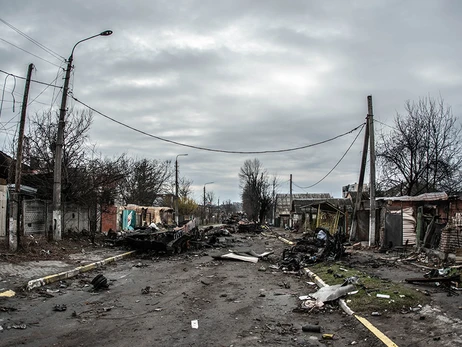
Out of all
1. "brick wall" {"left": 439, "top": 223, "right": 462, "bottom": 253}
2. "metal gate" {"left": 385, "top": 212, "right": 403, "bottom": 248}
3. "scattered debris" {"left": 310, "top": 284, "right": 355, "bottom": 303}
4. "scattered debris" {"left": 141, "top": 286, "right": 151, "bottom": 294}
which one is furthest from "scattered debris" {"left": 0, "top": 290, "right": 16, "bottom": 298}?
"metal gate" {"left": 385, "top": 212, "right": 403, "bottom": 248}

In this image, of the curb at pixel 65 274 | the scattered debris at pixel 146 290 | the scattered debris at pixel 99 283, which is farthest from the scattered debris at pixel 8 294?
the scattered debris at pixel 146 290

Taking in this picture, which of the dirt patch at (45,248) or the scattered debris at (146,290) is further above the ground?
the dirt patch at (45,248)

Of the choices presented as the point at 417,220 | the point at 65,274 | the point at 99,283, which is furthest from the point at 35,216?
the point at 417,220

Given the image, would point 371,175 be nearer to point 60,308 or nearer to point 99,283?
point 99,283

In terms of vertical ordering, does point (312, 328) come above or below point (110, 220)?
below

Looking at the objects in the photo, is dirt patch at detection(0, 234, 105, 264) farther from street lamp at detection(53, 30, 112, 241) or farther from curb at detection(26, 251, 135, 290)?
Result: curb at detection(26, 251, 135, 290)

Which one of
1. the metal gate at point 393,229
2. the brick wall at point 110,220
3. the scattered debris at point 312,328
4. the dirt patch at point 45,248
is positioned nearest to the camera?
the scattered debris at point 312,328

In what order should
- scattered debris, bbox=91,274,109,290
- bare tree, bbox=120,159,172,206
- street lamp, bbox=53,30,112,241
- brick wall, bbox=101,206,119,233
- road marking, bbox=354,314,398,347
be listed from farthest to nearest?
bare tree, bbox=120,159,172,206 < brick wall, bbox=101,206,119,233 < street lamp, bbox=53,30,112,241 < scattered debris, bbox=91,274,109,290 < road marking, bbox=354,314,398,347

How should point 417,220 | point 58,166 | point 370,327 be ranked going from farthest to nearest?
point 58,166, point 417,220, point 370,327

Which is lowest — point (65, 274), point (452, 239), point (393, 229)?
point (65, 274)

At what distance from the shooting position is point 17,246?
13.6 meters

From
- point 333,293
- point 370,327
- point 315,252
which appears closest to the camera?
point 370,327

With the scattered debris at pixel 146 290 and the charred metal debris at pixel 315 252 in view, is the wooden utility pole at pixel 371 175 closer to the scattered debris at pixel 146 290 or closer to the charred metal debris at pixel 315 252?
the charred metal debris at pixel 315 252

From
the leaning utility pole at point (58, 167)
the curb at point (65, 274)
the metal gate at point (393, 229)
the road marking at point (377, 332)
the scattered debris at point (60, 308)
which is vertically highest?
the leaning utility pole at point (58, 167)
